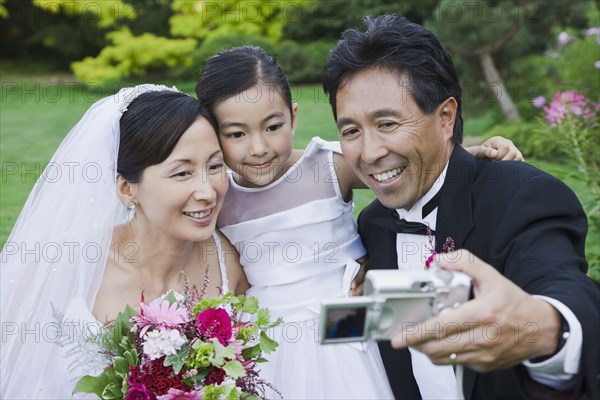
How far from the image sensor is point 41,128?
473 inches

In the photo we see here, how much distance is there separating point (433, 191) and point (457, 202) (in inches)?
5.6

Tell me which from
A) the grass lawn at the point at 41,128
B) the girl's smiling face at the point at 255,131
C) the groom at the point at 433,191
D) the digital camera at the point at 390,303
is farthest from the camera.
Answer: the grass lawn at the point at 41,128

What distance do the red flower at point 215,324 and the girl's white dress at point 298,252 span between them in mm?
934

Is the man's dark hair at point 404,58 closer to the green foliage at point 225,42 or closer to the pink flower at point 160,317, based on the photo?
the pink flower at point 160,317

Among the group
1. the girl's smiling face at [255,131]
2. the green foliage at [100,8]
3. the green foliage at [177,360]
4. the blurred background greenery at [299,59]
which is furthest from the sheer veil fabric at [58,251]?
the green foliage at [100,8]

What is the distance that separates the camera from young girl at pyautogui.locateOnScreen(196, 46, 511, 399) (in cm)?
347

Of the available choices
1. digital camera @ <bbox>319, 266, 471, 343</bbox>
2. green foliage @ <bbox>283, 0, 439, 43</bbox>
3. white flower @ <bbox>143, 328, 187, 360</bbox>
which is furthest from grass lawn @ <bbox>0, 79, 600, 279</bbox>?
digital camera @ <bbox>319, 266, 471, 343</bbox>

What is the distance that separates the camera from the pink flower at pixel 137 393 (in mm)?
2615

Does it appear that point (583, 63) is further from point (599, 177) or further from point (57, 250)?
point (57, 250)

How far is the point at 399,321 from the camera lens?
191 cm

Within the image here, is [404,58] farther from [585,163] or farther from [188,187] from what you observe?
[585,163]

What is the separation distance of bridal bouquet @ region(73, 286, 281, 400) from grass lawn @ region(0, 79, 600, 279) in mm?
2954

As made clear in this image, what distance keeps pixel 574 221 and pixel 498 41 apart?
32.9 ft

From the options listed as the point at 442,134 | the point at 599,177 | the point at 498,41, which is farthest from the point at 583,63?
the point at 442,134
